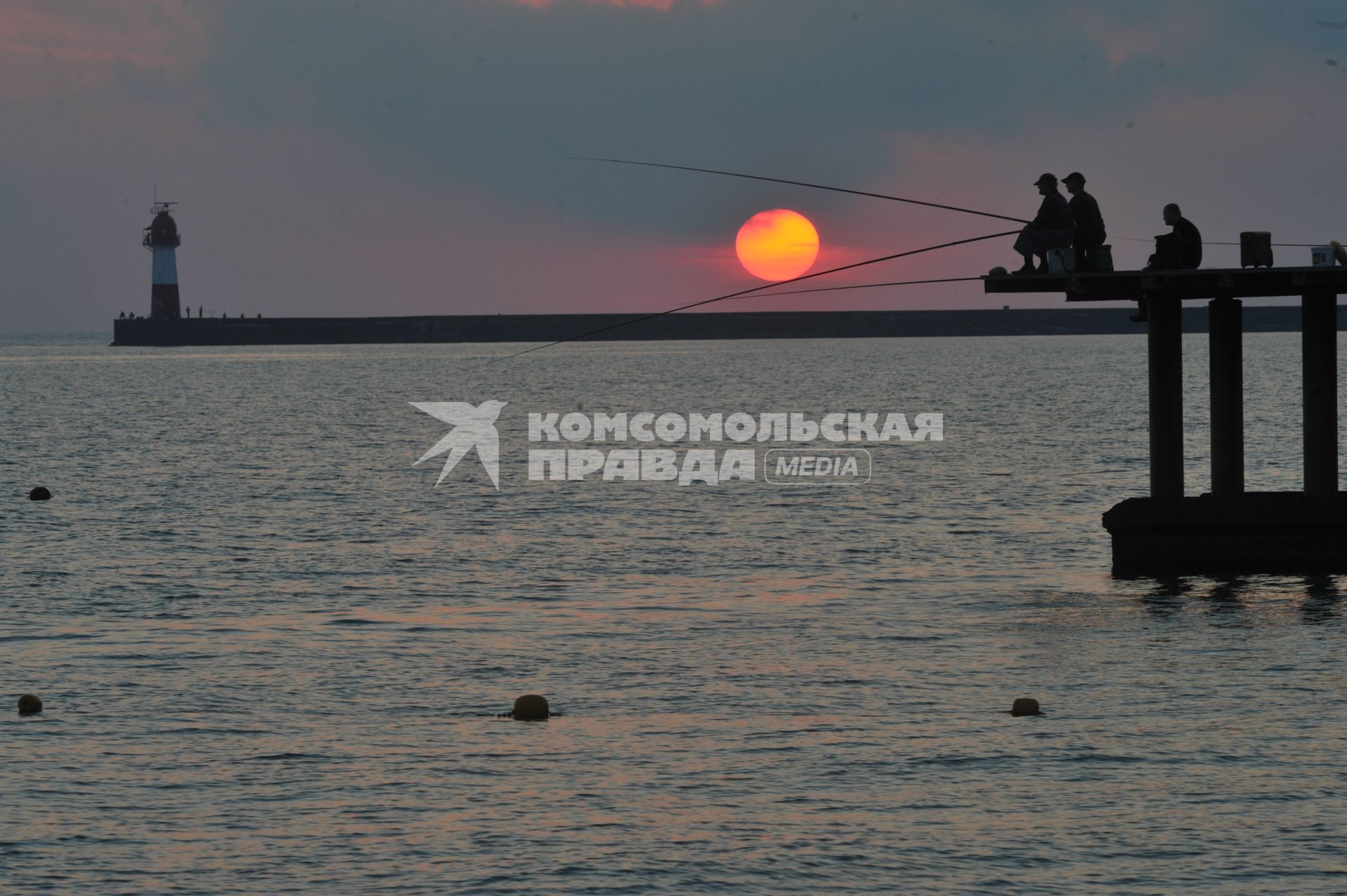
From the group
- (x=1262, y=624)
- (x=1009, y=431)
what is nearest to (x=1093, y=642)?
(x=1262, y=624)

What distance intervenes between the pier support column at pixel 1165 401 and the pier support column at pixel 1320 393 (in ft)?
5.53

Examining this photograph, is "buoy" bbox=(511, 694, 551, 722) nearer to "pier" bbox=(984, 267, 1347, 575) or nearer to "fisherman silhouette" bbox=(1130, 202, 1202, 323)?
"pier" bbox=(984, 267, 1347, 575)

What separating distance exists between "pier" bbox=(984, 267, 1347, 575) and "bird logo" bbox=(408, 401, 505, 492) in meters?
19.8

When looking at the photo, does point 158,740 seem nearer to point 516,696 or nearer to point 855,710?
point 516,696

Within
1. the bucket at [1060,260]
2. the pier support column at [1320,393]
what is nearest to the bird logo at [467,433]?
the bucket at [1060,260]

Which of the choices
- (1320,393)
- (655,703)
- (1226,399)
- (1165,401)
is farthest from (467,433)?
(655,703)

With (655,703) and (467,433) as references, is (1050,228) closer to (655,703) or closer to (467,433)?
(655,703)

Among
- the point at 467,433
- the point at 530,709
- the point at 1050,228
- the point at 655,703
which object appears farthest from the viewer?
the point at 467,433

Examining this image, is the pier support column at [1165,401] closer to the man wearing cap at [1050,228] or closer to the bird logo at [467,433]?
the man wearing cap at [1050,228]

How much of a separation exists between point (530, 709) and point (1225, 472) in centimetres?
1265

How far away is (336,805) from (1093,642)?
9351mm

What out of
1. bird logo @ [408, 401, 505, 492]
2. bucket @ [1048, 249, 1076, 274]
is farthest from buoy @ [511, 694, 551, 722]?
bird logo @ [408, 401, 505, 492]

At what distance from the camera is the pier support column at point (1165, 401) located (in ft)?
76.2

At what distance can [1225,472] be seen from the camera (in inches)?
934
